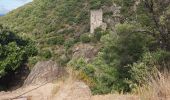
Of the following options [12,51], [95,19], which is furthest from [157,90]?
[95,19]

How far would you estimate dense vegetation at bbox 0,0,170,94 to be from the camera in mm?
24938

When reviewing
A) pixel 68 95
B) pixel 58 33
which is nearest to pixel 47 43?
pixel 58 33

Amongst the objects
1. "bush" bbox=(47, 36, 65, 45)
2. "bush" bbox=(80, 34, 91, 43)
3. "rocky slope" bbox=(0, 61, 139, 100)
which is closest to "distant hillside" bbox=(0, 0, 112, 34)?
"bush" bbox=(47, 36, 65, 45)

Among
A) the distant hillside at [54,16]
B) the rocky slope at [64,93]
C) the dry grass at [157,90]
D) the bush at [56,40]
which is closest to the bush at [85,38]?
the bush at [56,40]

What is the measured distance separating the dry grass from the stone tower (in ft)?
267

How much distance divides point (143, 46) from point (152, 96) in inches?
979

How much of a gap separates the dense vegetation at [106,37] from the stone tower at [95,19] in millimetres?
1734

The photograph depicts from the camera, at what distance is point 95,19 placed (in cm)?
9269

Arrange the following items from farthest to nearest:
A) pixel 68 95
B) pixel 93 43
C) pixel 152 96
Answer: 1. pixel 93 43
2. pixel 68 95
3. pixel 152 96

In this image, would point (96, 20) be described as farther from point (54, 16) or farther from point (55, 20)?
point (54, 16)

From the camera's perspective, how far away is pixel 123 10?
276ft

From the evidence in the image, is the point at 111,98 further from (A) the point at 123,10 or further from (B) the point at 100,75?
Result: (A) the point at 123,10

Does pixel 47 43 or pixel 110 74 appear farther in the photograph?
pixel 47 43

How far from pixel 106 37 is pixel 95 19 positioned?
60.8 meters
